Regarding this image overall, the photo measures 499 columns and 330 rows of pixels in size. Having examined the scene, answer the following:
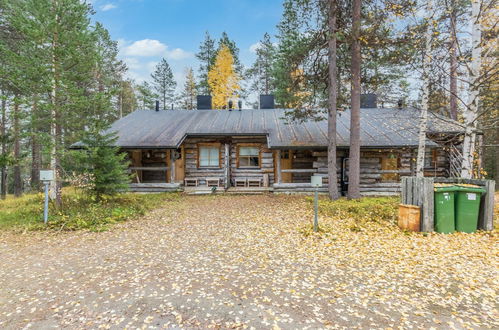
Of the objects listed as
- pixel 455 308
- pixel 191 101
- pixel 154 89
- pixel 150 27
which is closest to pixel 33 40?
pixel 455 308

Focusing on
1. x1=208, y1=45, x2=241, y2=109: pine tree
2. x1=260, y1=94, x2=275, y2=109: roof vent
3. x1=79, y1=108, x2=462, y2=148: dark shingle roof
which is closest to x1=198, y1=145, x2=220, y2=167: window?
x1=79, y1=108, x2=462, y2=148: dark shingle roof

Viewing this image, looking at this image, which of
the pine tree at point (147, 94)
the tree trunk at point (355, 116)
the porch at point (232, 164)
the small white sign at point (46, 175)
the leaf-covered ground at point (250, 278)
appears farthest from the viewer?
the pine tree at point (147, 94)

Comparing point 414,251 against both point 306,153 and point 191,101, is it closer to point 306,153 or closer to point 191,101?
point 306,153

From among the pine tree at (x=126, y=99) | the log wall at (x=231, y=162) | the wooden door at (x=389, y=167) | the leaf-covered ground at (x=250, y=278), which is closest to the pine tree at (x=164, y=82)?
the pine tree at (x=126, y=99)

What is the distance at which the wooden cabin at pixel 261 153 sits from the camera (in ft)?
40.1

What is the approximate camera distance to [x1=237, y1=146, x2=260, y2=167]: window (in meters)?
14.1

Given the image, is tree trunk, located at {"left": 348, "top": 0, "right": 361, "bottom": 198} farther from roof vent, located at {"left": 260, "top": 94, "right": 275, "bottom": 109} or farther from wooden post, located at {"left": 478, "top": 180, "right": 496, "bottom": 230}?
roof vent, located at {"left": 260, "top": 94, "right": 275, "bottom": 109}

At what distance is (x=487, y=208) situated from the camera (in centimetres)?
580

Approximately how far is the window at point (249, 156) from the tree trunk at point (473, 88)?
933cm

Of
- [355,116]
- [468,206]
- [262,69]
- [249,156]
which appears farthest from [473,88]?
[262,69]

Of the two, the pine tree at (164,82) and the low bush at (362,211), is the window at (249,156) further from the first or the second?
the pine tree at (164,82)

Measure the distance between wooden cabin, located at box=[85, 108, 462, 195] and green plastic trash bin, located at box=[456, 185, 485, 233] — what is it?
20.2ft

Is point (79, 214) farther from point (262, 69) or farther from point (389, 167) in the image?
point (262, 69)

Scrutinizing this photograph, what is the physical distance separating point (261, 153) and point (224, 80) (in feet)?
37.3
